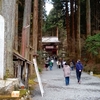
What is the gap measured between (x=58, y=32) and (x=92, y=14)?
1400 inches

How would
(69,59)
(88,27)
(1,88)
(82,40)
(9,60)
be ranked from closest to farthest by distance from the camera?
(1,88) < (9,60) < (88,27) < (82,40) < (69,59)

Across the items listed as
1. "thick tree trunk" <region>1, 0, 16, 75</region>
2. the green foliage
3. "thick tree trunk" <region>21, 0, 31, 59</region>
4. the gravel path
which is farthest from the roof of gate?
"thick tree trunk" <region>1, 0, 16, 75</region>

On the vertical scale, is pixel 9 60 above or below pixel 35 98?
above

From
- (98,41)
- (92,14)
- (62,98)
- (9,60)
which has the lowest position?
(62,98)

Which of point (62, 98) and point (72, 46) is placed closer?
point (62, 98)

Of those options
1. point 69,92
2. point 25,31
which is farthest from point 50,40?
point 69,92

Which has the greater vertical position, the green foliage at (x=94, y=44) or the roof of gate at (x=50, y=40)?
the roof of gate at (x=50, y=40)

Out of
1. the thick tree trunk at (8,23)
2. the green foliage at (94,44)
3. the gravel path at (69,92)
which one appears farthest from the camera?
the green foliage at (94,44)

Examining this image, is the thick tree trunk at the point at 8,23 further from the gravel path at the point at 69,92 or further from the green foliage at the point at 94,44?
the green foliage at the point at 94,44

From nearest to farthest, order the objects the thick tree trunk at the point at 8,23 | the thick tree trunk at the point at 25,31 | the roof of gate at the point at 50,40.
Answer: the thick tree trunk at the point at 8,23 < the thick tree trunk at the point at 25,31 < the roof of gate at the point at 50,40

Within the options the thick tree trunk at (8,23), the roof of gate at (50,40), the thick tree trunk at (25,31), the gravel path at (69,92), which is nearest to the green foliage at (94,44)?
the thick tree trunk at (25,31)

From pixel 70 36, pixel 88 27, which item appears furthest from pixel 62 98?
pixel 70 36

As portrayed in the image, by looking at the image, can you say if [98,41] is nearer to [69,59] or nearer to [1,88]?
[69,59]

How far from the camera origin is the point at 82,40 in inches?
1367
